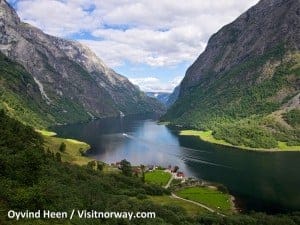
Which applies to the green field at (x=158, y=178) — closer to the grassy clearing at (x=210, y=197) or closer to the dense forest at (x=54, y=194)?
the grassy clearing at (x=210, y=197)

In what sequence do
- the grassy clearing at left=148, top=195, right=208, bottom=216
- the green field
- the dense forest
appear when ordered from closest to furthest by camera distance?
1. the dense forest
2. the grassy clearing at left=148, top=195, right=208, bottom=216
3. the green field

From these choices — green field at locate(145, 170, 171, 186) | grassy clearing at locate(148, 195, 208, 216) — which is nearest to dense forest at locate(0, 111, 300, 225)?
grassy clearing at locate(148, 195, 208, 216)

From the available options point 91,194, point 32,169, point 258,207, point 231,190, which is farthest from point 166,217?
point 231,190

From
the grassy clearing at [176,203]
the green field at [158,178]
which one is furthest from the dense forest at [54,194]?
the green field at [158,178]

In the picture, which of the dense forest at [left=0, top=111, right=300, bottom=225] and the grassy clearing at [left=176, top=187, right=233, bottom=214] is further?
the grassy clearing at [left=176, top=187, right=233, bottom=214]

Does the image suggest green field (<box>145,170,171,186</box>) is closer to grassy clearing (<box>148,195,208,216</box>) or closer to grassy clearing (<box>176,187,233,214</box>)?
grassy clearing (<box>176,187,233,214</box>)

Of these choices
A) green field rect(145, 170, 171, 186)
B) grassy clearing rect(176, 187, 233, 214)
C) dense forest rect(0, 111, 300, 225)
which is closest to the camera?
dense forest rect(0, 111, 300, 225)

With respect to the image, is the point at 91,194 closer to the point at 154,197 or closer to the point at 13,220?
the point at 13,220

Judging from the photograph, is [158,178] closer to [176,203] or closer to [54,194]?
[176,203]
